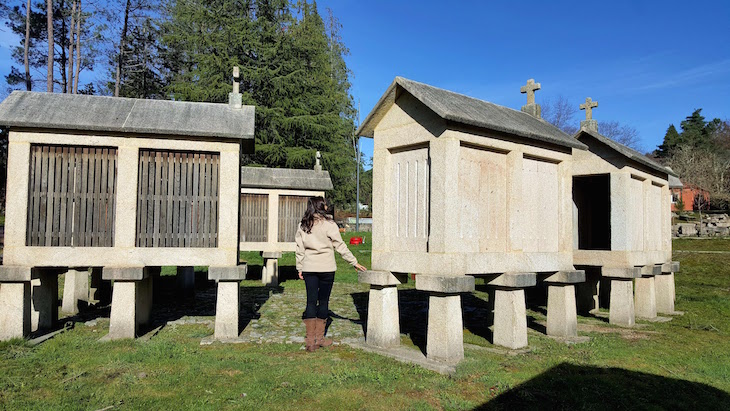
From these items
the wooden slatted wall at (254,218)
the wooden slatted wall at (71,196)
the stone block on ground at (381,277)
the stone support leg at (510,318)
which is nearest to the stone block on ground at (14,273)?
the wooden slatted wall at (71,196)

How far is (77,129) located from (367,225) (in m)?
52.4

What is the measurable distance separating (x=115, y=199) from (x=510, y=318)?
708cm

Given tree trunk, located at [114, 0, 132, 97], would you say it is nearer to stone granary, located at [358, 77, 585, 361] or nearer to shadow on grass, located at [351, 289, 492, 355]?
shadow on grass, located at [351, 289, 492, 355]

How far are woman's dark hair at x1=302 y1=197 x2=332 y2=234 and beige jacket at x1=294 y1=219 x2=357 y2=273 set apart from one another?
→ 0.21 ft

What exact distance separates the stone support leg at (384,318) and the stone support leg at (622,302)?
5547 millimetres

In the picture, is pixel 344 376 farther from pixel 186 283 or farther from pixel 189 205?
pixel 186 283

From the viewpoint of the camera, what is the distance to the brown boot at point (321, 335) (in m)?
8.28

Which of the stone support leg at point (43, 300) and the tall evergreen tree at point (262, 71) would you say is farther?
the tall evergreen tree at point (262, 71)

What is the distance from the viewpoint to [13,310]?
870cm

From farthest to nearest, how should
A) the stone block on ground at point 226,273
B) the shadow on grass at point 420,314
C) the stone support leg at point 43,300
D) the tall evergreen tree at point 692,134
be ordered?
the tall evergreen tree at point 692,134 → the shadow on grass at point 420,314 → the stone support leg at point 43,300 → the stone block on ground at point 226,273

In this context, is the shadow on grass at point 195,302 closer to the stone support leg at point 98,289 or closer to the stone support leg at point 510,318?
the stone support leg at point 98,289

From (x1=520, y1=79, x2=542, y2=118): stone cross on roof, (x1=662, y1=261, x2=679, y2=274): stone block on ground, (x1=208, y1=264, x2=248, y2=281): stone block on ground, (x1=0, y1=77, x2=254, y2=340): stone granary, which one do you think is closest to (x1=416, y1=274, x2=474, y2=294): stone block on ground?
(x1=208, y1=264, x2=248, y2=281): stone block on ground

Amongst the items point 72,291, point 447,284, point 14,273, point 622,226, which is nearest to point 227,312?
point 14,273

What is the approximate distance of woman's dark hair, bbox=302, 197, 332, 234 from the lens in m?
8.43
